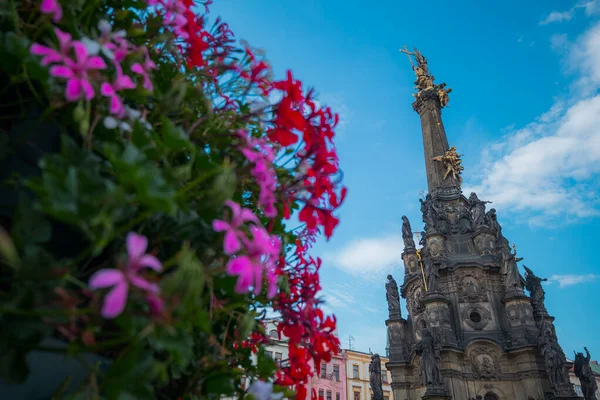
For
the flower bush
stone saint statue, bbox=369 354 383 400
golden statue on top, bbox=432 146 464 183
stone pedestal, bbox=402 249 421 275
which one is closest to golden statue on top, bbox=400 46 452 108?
golden statue on top, bbox=432 146 464 183

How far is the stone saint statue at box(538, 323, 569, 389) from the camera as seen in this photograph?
16448 mm

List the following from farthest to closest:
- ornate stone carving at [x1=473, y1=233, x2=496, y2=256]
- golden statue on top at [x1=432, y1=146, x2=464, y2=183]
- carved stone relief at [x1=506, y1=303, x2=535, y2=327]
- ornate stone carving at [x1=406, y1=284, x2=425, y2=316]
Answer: golden statue on top at [x1=432, y1=146, x2=464, y2=183] < ornate stone carving at [x1=406, y1=284, x2=425, y2=316] < ornate stone carving at [x1=473, y1=233, x2=496, y2=256] < carved stone relief at [x1=506, y1=303, x2=535, y2=327]

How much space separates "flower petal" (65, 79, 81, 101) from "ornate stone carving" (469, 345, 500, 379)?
2115cm

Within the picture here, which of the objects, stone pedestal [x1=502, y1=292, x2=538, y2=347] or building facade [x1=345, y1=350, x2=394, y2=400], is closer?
stone pedestal [x1=502, y1=292, x2=538, y2=347]

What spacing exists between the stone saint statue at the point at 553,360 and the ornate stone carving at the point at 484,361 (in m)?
2.09

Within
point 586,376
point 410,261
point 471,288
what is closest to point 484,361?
point 471,288

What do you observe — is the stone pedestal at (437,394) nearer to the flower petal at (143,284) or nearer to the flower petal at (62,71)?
the flower petal at (143,284)

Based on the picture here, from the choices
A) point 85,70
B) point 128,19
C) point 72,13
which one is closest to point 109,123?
point 85,70

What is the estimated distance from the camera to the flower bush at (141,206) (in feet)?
2.42

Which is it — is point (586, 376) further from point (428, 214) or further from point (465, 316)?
point (428, 214)

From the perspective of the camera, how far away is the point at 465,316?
19.7 m

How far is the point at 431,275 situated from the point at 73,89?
832 inches

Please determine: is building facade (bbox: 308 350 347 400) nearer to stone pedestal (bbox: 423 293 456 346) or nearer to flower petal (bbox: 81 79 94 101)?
stone pedestal (bbox: 423 293 456 346)

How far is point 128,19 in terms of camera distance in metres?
1.68
